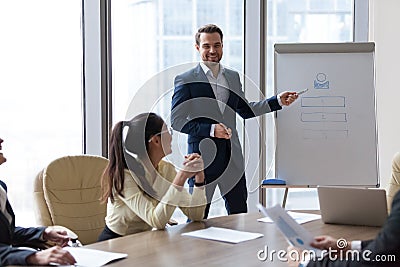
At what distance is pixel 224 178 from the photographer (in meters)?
3.79

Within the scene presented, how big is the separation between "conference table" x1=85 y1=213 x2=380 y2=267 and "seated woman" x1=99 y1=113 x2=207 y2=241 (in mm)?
104

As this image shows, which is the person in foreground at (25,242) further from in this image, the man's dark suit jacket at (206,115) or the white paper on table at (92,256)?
the man's dark suit jacket at (206,115)

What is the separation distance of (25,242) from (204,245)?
0.72m

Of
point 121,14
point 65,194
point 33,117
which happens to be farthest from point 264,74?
point 65,194

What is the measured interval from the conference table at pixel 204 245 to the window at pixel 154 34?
213cm

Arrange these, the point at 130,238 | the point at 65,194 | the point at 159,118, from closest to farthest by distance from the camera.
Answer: the point at 130,238, the point at 159,118, the point at 65,194

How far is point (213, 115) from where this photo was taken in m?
3.63

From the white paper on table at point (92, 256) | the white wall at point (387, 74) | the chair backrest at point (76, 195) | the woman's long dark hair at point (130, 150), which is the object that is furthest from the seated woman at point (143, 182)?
the white wall at point (387, 74)

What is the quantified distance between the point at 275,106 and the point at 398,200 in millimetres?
2448

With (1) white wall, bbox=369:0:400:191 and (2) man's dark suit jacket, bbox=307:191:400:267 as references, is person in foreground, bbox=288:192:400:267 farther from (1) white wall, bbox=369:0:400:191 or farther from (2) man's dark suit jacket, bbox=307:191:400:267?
(1) white wall, bbox=369:0:400:191

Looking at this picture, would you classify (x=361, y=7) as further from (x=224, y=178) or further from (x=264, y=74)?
(x=224, y=178)

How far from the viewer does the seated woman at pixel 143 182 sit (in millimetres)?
2596

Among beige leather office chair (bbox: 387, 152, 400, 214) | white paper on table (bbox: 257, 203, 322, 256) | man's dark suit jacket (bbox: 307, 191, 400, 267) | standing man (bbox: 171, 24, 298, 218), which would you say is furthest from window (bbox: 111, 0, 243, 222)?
man's dark suit jacket (bbox: 307, 191, 400, 267)

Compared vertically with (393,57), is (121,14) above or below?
above
